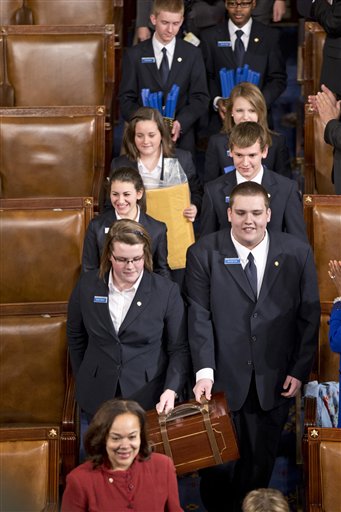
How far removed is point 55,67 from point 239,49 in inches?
28.9

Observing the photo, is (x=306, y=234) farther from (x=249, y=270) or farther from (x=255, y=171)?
(x=249, y=270)

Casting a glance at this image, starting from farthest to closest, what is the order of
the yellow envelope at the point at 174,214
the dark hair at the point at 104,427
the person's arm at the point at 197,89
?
the person's arm at the point at 197,89 < the yellow envelope at the point at 174,214 < the dark hair at the point at 104,427

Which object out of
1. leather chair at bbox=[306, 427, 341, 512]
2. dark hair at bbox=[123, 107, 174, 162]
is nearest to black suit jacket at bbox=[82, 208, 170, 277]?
dark hair at bbox=[123, 107, 174, 162]

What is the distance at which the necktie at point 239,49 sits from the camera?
13.4ft

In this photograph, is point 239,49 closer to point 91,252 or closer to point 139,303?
point 91,252

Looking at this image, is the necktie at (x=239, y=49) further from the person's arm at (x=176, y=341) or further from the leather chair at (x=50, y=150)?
the person's arm at (x=176, y=341)

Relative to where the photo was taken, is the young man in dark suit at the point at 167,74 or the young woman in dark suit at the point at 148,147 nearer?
the young woman in dark suit at the point at 148,147

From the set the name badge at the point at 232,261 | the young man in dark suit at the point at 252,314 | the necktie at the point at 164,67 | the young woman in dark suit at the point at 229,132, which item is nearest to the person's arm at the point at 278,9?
the necktie at the point at 164,67

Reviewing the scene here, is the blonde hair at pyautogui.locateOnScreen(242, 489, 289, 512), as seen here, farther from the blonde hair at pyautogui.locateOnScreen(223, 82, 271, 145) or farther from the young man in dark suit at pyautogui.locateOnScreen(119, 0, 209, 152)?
the young man in dark suit at pyautogui.locateOnScreen(119, 0, 209, 152)

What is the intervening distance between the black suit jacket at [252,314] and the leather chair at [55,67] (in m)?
1.39

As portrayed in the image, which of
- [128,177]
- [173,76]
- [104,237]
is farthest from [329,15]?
Answer: [104,237]

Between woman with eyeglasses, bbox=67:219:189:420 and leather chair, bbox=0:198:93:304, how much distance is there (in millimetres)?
522

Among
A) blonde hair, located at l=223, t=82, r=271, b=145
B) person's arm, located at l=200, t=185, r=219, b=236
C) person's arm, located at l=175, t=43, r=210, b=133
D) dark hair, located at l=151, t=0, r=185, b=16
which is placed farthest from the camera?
person's arm, located at l=175, t=43, r=210, b=133

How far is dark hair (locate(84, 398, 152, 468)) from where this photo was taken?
215 centimetres
